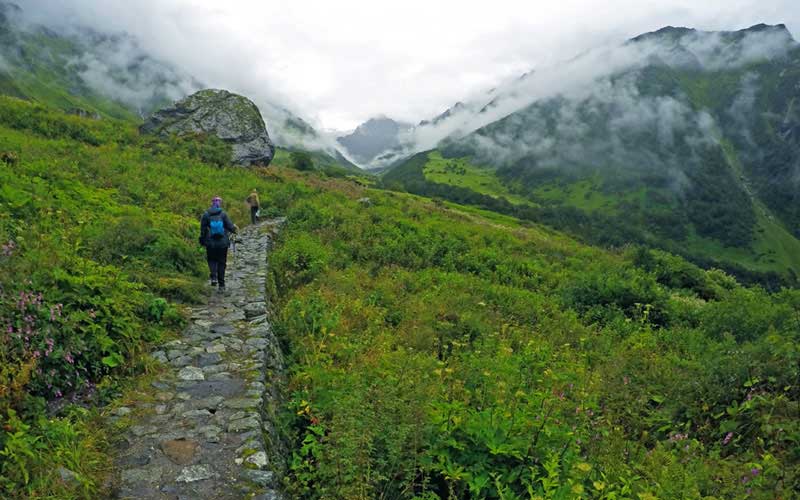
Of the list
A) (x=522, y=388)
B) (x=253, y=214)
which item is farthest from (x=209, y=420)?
(x=253, y=214)

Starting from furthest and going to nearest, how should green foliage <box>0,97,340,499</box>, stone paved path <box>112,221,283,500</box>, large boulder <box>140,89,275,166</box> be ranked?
large boulder <box>140,89,275,166</box> → stone paved path <box>112,221,283,500</box> → green foliage <box>0,97,340,499</box>

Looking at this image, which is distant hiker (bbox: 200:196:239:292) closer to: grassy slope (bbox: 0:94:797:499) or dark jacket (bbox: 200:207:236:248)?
dark jacket (bbox: 200:207:236:248)

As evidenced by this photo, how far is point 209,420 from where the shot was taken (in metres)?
5.50

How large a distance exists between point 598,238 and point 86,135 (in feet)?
453

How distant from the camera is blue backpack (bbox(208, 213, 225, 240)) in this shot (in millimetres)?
10453

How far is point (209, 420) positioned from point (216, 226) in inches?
234

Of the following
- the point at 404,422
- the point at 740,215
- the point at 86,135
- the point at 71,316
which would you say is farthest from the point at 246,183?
the point at 740,215

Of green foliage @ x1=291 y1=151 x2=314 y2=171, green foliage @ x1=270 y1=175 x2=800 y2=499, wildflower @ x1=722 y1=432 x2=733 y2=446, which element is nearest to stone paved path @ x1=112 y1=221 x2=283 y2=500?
green foliage @ x1=270 y1=175 x2=800 y2=499

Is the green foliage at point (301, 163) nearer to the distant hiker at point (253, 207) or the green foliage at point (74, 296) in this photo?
the distant hiker at point (253, 207)

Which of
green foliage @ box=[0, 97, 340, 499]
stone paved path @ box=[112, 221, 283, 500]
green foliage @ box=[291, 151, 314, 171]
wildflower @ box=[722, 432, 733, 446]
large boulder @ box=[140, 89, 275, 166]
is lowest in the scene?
wildflower @ box=[722, 432, 733, 446]

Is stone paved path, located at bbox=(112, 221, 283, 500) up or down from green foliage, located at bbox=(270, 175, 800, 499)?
up

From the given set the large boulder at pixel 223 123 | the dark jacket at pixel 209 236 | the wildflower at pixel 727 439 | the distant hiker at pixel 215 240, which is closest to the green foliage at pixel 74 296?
the distant hiker at pixel 215 240

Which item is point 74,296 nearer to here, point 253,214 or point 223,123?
point 253,214

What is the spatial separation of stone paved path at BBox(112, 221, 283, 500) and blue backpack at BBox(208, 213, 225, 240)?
221 centimetres
